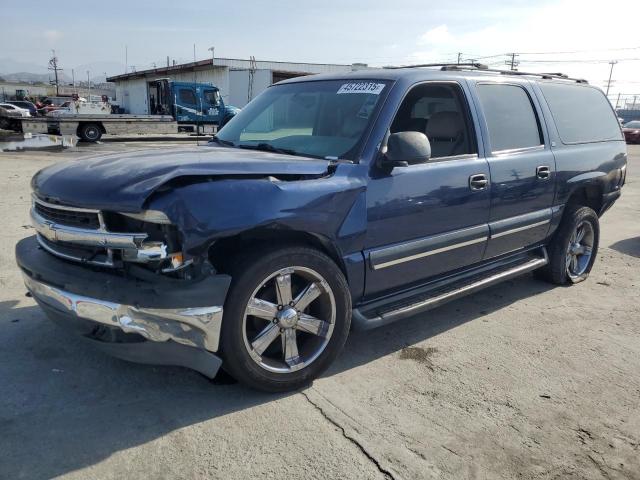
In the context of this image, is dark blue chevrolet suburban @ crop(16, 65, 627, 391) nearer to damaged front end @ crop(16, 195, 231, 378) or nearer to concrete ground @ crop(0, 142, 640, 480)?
A: damaged front end @ crop(16, 195, 231, 378)

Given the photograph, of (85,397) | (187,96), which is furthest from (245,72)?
(85,397)

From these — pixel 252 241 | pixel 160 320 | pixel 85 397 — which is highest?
pixel 252 241

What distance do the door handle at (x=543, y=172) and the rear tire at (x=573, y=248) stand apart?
721 millimetres

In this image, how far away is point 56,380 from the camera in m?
3.12

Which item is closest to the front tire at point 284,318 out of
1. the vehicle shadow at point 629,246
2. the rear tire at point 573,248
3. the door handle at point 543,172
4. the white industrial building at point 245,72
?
the door handle at point 543,172

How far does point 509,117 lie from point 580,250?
188 cm

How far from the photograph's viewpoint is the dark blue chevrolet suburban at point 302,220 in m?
2.64

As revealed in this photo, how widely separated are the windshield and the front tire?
0.84 m

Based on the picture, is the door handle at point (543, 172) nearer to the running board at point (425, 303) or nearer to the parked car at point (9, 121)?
the running board at point (425, 303)

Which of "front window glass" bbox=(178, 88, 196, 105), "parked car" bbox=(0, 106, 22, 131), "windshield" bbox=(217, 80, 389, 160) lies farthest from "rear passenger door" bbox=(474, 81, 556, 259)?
"parked car" bbox=(0, 106, 22, 131)

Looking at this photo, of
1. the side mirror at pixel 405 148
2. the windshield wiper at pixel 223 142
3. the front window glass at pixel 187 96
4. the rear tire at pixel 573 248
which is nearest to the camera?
the side mirror at pixel 405 148

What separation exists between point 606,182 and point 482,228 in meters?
2.12

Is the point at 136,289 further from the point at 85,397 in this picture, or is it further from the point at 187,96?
the point at 187,96

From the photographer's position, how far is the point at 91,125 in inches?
858
